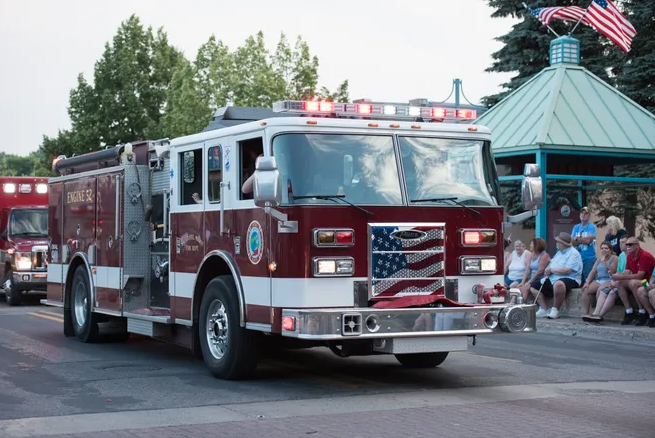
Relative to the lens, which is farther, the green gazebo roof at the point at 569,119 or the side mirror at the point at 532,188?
the green gazebo roof at the point at 569,119

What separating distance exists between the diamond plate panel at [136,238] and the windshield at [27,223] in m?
11.2

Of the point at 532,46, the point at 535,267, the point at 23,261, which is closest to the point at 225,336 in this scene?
the point at 535,267

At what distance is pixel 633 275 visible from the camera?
1595 cm

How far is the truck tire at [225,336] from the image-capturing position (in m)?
10.4

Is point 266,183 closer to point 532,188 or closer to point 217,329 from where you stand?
point 217,329

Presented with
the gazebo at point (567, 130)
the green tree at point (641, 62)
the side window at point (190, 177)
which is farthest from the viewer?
the green tree at point (641, 62)

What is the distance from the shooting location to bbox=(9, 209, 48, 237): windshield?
2366cm

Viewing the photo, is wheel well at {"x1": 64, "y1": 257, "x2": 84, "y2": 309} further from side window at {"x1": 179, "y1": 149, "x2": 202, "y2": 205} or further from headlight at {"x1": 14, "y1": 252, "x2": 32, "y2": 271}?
headlight at {"x1": 14, "y1": 252, "x2": 32, "y2": 271}

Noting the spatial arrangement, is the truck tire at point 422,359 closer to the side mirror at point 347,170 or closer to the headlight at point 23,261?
the side mirror at point 347,170

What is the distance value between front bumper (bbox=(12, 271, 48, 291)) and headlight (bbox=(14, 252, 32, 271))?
12 centimetres

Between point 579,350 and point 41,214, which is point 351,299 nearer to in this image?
point 579,350

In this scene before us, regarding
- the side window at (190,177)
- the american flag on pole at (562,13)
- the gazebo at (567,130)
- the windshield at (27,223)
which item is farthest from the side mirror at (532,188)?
the windshield at (27,223)

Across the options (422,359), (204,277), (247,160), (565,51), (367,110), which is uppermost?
(565,51)

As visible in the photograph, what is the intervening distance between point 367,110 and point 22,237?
14946 mm
